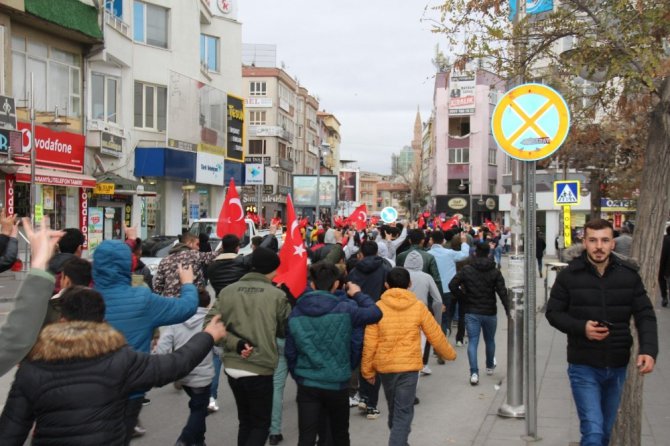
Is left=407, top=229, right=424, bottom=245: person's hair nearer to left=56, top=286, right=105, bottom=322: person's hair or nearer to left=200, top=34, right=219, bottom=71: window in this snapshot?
left=56, top=286, right=105, bottom=322: person's hair

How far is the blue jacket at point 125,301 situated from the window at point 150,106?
1023 inches

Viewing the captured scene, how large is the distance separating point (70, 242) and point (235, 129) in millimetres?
31867

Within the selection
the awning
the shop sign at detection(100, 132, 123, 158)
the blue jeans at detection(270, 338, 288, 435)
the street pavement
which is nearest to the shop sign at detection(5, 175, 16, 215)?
the awning

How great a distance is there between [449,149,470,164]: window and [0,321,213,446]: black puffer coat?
62.8m

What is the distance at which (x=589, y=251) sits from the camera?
16.2 feet

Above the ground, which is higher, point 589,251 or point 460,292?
point 589,251

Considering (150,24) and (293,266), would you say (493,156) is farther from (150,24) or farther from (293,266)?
(293,266)

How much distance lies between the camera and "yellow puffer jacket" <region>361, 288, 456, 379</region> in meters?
5.64

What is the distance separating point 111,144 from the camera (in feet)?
86.5

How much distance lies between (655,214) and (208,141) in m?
30.7

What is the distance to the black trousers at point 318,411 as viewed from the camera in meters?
5.13

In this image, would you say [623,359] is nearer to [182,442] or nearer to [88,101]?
[182,442]

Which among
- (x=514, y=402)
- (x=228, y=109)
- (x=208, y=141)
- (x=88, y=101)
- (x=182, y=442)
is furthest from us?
(x=228, y=109)

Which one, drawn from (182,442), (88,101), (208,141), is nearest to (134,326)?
(182,442)
